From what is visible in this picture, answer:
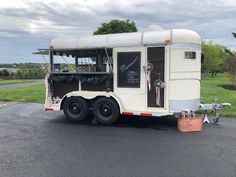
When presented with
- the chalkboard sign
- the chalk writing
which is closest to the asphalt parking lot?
the chalkboard sign

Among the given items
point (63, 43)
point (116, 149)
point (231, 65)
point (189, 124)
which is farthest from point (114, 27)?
point (116, 149)

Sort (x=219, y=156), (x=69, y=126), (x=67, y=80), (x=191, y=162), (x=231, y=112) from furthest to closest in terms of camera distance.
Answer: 1. (x=231, y=112)
2. (x=67, y=80)
3. (x=69, y=126)
4. (x=219, y=156)
5. (x=191, y=162)

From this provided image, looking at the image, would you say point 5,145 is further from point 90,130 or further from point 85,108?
point 85,108

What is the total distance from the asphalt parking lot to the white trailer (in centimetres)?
56

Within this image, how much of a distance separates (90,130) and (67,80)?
2095mm

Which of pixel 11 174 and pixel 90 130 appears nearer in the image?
pixel 11 174

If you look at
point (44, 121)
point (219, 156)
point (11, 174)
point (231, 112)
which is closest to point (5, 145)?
point (11, 174)

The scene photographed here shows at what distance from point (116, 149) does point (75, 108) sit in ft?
11.6

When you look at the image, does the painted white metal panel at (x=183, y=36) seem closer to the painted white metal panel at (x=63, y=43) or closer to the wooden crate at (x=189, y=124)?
the wooden crate at (x=189, y=124)

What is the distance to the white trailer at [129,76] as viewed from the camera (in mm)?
8867

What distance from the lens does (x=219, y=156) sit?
640 cm

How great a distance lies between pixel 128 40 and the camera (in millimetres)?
9242

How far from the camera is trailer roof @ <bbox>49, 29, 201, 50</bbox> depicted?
876 centimetres

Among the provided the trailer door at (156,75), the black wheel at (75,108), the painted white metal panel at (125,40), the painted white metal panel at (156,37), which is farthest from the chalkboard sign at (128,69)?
the black wheel at (75,108)
